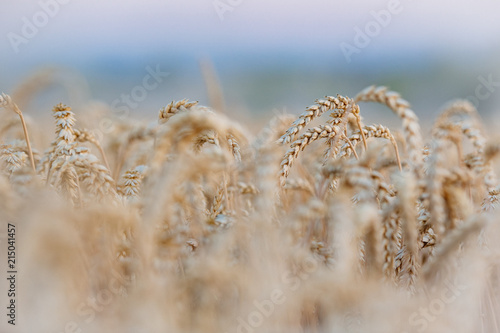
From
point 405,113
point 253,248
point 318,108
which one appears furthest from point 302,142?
point 253,248

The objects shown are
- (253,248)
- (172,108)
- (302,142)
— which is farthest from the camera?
(172,108)

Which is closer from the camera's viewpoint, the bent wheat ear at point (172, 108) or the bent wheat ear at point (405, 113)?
the bent wheat ear at point (405, 113)

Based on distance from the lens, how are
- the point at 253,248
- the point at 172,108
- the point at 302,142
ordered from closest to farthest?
1. the point at 253,248
2. the point at 302,142
3. the point at 172,108

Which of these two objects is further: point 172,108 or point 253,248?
point 172,108

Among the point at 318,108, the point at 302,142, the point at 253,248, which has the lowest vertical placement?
the point at 253,248

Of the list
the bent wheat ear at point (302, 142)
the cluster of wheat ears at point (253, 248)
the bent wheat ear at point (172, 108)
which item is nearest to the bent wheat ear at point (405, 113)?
the cluster of wheat ears at point (253, 248)

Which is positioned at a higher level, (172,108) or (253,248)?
(172,108)

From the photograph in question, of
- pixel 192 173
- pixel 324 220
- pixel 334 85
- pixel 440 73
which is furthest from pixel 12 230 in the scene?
pixel 440 73

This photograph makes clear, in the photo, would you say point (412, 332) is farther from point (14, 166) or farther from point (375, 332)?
point (14, 166)

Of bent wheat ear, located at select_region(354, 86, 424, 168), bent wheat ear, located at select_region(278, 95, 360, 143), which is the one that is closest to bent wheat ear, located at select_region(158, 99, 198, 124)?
bent wheat ear, located at select_region(278, 95, 360, 143)

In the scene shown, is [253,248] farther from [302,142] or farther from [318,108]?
[318,108]

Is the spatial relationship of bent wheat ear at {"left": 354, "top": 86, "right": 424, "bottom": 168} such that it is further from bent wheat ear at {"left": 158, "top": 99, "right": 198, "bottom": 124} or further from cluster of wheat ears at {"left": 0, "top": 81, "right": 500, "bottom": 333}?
bent wheat ear at {"left": 158, "top": 99, "right": 198, "bottom": 124}

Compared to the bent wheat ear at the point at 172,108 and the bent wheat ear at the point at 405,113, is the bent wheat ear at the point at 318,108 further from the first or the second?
the bent wheat ear at the point at 172,108

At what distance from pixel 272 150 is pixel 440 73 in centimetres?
2946
